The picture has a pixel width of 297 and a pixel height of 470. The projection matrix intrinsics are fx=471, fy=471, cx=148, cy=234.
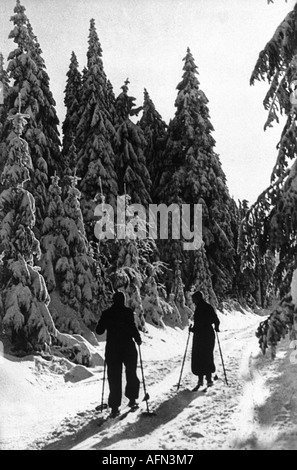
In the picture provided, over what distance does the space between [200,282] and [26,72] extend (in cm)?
1567

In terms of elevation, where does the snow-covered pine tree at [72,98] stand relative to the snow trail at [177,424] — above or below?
above

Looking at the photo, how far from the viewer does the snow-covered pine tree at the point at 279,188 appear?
26.6ft

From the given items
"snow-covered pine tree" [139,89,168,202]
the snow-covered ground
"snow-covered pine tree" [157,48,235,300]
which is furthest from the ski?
"snow-covered pine tree" [139,89,168,202]

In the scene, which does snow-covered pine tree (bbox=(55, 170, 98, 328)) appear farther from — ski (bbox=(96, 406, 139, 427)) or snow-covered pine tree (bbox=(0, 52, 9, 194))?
ski (bbox=(96, 406, 139, 427))

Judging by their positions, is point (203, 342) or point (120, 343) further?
point (203, 342)

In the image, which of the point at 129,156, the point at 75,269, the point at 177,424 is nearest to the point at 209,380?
the point at 177,424

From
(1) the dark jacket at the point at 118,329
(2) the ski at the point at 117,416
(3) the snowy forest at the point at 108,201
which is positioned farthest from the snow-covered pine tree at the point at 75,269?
(2) the ski at the point at 117,416

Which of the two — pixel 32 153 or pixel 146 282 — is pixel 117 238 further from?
pixel 32 153

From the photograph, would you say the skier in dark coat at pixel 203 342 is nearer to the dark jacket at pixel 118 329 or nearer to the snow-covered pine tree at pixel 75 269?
the dark jacket at pixel 118 329

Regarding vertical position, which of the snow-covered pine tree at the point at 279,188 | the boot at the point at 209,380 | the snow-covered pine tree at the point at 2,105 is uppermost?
the snow-covered pine tree at the point at 2,105

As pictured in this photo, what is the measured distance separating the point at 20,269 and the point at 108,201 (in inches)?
507

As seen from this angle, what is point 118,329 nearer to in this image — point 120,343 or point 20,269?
point 120,343

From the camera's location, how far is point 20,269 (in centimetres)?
1380
